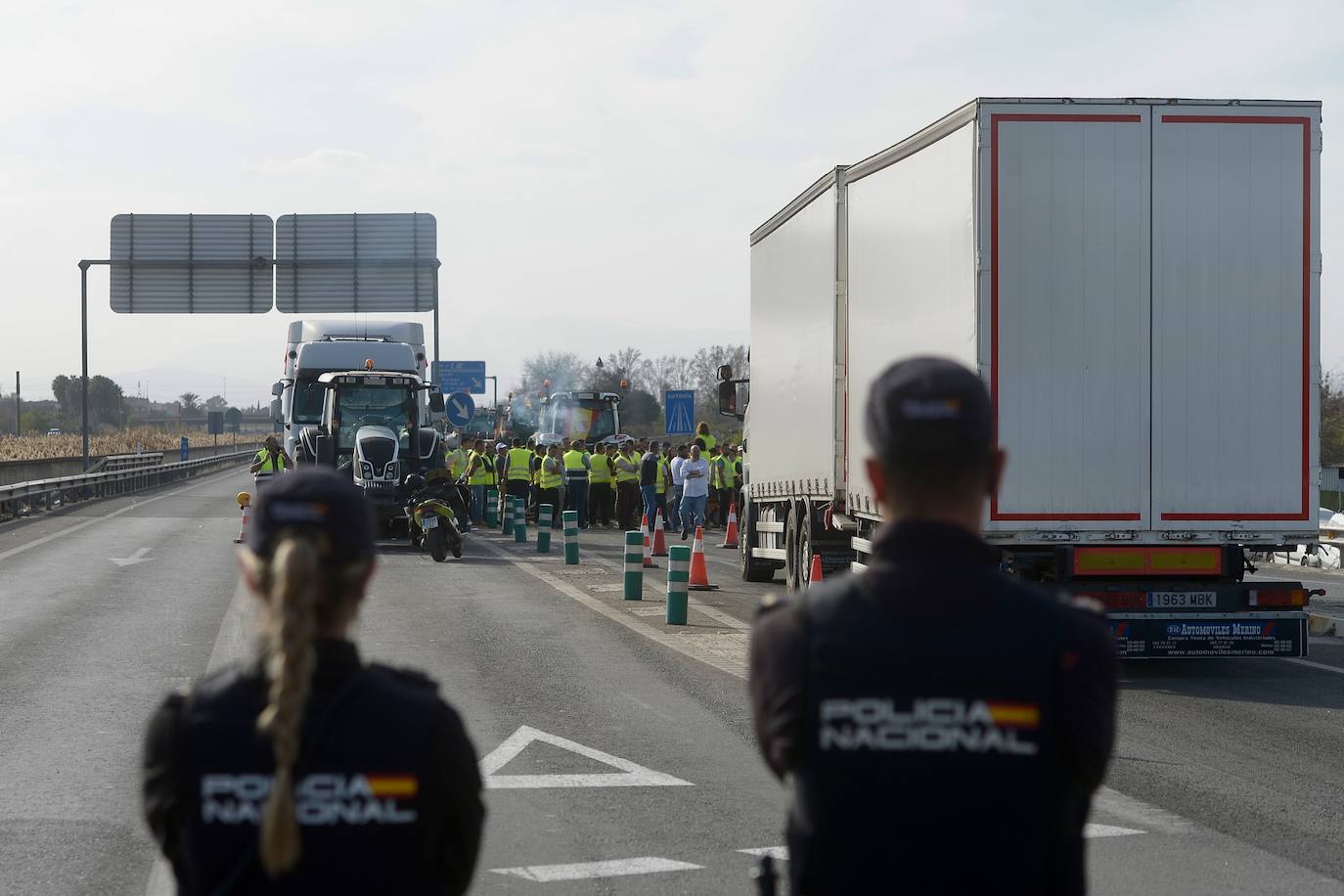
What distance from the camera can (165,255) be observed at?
1599 inches

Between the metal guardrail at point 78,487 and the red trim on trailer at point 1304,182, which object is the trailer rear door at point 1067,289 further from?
the metal guardrail at point 78,487

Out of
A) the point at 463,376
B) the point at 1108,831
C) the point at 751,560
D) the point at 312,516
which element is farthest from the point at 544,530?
the point at 463,376

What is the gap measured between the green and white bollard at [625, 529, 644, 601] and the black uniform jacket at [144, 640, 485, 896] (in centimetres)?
1436

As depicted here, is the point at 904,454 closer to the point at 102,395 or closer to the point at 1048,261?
the point at 1048,261

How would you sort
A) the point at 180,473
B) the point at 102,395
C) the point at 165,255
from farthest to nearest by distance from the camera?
1. the point at 102,395
2. the point at 180,473
3. the point at 165,255

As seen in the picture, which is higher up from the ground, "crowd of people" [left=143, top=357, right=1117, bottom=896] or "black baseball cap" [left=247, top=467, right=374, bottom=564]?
"black baseball cap" [left=247, top=467, right=374, bottom=564]

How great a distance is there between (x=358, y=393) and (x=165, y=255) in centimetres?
1640

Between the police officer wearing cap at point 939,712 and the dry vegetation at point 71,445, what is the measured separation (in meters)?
48.9

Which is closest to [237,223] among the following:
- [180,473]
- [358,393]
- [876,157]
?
[358,393]

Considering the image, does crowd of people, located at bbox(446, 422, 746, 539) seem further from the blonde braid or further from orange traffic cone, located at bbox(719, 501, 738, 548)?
the blonde braid

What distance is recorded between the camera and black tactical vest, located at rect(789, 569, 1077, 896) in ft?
7.90

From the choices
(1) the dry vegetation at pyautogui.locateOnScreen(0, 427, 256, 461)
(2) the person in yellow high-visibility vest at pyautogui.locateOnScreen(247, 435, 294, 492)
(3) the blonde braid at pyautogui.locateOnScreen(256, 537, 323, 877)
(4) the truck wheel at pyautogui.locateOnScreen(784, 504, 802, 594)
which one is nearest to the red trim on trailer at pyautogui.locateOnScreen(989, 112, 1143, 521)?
(4) the truck wheel at pyautogui.locateOnScreen(784, 504, 802, 594)

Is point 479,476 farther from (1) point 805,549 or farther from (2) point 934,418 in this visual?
(2) point 934,418

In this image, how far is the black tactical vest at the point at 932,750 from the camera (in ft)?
7.90
